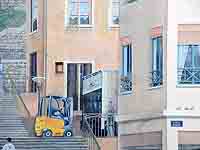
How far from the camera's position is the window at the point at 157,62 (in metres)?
31.9

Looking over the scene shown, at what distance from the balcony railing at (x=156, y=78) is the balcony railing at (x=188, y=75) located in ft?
2.23

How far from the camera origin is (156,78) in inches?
1270

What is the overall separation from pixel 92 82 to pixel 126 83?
1039cm

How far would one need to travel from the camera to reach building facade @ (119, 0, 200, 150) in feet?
102

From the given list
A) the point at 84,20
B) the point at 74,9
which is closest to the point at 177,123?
the point at 84,20

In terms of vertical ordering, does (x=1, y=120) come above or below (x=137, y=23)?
below

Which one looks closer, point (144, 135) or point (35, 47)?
point (144, 135)

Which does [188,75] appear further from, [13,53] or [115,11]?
[13,53]

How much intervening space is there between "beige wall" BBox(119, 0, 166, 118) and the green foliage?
22286mm

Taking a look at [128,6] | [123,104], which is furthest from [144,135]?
[128,6]

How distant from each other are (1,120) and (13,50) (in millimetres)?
11820

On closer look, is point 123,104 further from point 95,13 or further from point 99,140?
point 95,13

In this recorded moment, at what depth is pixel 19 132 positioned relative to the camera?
41.1 metres

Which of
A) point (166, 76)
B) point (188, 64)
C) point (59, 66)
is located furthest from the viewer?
point (59, 66)
